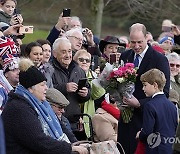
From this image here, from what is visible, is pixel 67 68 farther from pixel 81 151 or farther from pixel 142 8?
pixel 142 8

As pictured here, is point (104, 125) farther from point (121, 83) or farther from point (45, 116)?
point (45, 116)

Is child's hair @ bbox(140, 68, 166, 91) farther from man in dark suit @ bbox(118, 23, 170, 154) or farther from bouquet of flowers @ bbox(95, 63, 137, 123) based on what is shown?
man in dark suit @ bbox(118, 23, 170, 154)

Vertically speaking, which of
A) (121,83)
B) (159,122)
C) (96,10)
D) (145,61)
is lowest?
(159,122)

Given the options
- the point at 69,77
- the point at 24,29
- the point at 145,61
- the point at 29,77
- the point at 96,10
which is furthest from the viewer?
the point at 96,10

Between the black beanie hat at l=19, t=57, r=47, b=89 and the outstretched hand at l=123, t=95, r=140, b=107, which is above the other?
the black beanie hat at l=19, t=57, r=47, b=89

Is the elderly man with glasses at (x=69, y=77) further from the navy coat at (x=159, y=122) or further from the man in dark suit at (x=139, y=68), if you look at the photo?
the navy coat at (x=159, y=122)

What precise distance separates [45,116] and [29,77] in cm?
44

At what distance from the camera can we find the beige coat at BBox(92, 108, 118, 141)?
9.12m

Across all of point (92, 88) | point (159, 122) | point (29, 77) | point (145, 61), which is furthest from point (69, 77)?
point (29, 77)

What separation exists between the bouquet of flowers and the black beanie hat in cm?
192

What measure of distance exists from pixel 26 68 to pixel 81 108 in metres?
2.95

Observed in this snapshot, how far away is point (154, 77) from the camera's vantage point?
8.32 meters

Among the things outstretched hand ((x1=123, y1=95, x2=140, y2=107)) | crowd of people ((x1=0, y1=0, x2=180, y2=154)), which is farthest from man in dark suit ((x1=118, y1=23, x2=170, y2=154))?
outstretched hand ((x1=123, y1=95, x2=140, y2=107))

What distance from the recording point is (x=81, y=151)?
6691 mm
